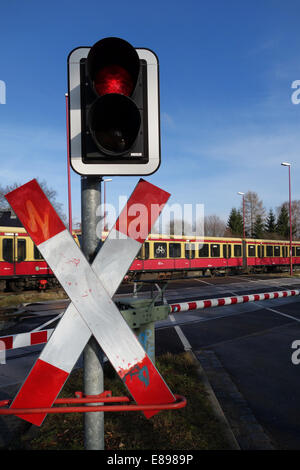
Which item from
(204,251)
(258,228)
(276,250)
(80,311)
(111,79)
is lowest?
(276,250)

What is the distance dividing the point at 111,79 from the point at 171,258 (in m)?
21.0

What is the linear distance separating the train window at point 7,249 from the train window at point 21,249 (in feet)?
1.11

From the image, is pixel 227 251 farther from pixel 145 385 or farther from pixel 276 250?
pixel 145 385

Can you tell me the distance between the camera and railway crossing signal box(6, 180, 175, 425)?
1560 millimetres

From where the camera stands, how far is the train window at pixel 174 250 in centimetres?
2256

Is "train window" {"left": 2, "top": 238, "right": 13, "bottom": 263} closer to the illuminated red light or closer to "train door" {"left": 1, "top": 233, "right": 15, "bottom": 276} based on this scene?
"train door" {"left": 1, "top": 233, "right": 15, "bottom": 276}

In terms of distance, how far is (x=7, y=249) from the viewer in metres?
15.9

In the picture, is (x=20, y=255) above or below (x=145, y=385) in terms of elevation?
above

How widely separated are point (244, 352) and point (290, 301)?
27.0ft

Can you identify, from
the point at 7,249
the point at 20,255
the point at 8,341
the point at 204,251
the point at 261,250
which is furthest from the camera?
the point at 261,250

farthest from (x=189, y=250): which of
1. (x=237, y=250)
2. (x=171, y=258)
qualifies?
(x=237, y=250)

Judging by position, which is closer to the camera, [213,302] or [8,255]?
[213,302]

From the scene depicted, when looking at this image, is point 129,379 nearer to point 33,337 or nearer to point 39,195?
point 39,195
